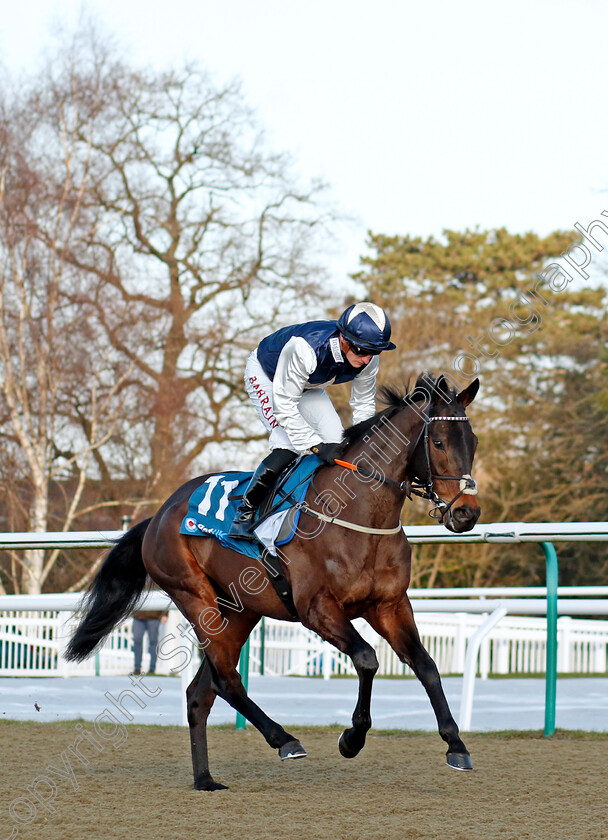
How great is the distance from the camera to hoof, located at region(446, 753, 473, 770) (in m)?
3.97

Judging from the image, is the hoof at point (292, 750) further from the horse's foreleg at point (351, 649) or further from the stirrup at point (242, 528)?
the stirrup at point (242, 528)

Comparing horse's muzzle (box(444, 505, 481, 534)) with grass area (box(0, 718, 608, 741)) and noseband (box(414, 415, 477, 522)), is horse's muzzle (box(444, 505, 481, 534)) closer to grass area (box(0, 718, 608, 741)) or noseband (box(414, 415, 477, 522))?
noseband (box(414, 415, 477, 522))

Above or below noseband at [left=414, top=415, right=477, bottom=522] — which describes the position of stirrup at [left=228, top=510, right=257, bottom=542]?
below

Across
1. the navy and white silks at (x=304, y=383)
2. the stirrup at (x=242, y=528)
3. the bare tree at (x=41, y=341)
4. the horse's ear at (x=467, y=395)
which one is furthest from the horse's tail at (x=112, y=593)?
the bare tree at (x=41, y=341)

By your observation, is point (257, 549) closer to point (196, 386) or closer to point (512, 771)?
point (512, 771)

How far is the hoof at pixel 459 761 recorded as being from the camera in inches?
156

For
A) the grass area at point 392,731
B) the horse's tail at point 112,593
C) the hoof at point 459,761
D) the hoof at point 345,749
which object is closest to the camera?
the hoof at point 459,761

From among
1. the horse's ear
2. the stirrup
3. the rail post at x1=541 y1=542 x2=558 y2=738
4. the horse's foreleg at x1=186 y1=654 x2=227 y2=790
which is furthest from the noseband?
the rail post at x1=541 y1=542 x2=558 y2=738

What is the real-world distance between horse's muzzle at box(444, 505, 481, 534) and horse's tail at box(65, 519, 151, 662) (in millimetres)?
1981

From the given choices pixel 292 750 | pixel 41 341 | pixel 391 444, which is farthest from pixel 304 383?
pixel 41 341

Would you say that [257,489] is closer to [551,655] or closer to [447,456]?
[447,456]

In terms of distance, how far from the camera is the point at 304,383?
4.66m

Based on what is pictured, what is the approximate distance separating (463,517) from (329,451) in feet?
2.61

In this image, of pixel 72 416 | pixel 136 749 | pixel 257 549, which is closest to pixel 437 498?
pixel 257 549
